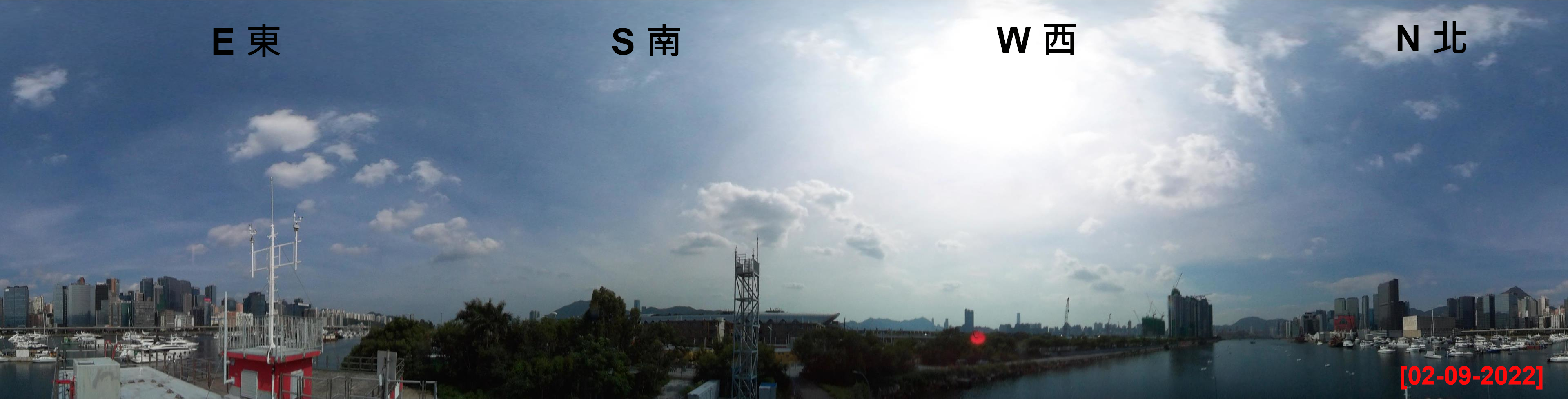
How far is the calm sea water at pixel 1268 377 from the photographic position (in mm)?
30094

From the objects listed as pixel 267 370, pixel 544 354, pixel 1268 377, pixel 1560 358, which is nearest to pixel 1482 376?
pixel 1268 377

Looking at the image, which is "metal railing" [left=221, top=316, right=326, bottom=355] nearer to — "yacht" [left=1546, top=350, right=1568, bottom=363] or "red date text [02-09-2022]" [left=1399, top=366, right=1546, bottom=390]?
"red date text [02-09-2022]" [left=1399, top=366, right=1546, bottom=390]

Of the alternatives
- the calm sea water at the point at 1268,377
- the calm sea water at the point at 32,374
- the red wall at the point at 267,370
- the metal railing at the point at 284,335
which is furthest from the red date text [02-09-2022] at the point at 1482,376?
the calm sea water at the point at 32,374

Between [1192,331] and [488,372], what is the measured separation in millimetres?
32009

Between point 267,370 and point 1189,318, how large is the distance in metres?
36.5

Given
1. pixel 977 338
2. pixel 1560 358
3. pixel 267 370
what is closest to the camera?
pixel 267 370

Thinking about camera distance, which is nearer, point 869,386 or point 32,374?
point 869,386

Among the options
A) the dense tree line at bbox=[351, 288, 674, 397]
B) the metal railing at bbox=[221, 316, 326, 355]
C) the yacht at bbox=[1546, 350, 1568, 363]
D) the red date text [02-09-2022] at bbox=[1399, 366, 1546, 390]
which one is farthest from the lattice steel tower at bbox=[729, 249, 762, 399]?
the yacht at bbox=[1546, 350, 1568, 363]

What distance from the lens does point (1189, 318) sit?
36531mm

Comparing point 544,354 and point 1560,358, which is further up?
point 544,354

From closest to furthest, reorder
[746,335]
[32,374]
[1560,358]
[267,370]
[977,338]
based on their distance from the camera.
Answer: [267,370] < [746,335] < [1560,358] < [977,338] < [32,374]

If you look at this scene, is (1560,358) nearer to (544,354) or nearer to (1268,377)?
(1268,377)

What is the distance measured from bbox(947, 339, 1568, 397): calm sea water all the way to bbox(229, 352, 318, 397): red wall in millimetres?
25405

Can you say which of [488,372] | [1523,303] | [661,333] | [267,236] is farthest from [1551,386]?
[267,236]
